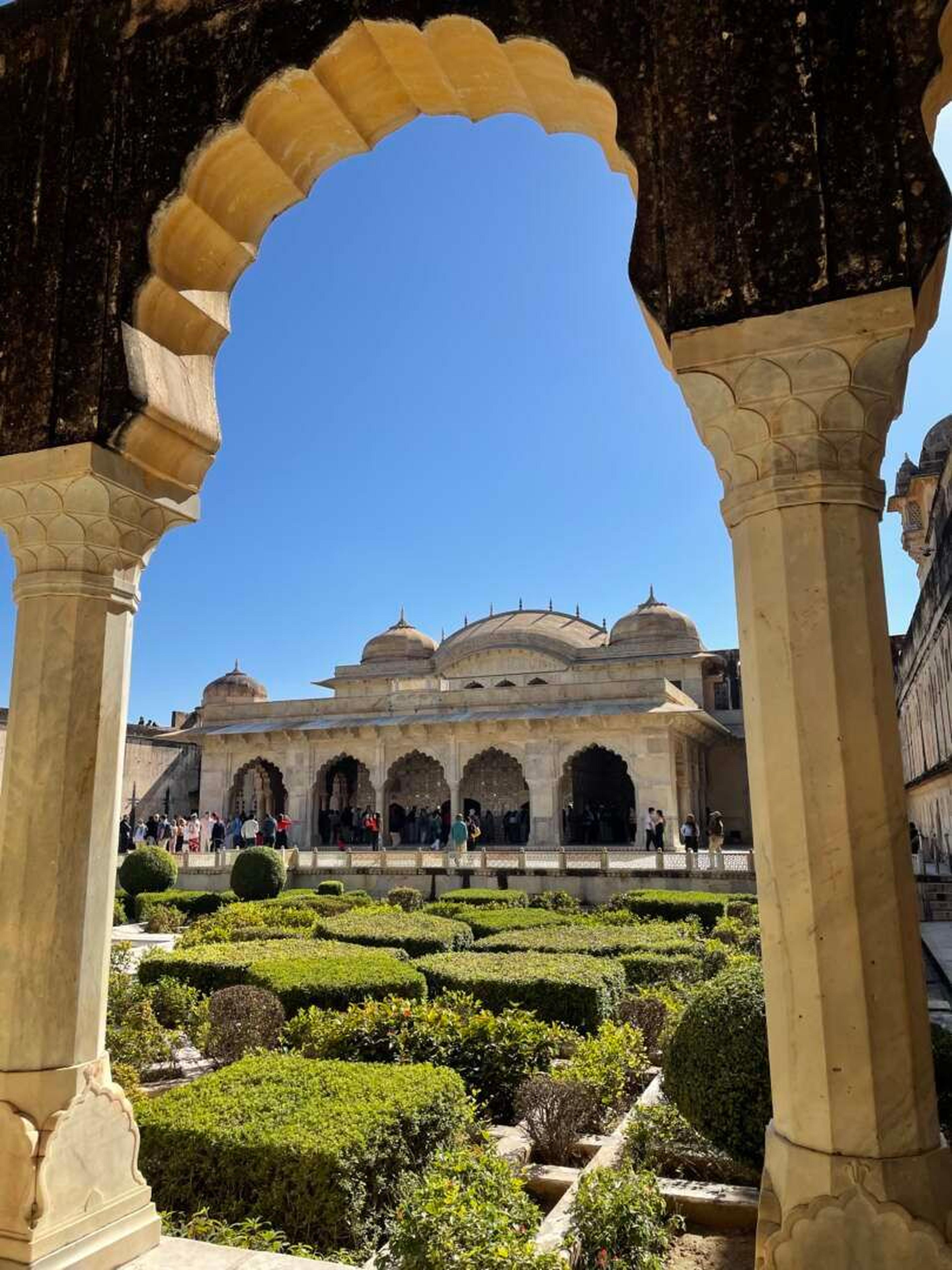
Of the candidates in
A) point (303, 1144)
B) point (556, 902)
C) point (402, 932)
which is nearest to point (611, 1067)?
point (303, 1144)

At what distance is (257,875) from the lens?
583 inches

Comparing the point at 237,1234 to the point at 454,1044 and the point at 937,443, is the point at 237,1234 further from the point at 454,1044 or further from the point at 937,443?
the point at 937,443

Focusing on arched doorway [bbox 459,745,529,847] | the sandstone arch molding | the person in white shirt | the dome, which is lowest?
the person in white shirt

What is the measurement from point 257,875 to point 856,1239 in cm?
1383

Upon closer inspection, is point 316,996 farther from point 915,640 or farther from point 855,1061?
point 915,640

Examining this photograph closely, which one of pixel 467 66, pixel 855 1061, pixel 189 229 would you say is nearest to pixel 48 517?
pixel 189 229

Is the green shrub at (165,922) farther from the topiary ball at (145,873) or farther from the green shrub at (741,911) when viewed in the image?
the green shrub at (741,911)

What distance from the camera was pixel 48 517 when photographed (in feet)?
10.1

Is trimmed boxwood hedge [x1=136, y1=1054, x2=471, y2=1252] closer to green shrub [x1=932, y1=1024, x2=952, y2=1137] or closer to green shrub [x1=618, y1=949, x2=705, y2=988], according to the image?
green shrub [x1=932, y1=1024, x2=952, y2=1137]

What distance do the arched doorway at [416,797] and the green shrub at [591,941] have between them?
17205 mm

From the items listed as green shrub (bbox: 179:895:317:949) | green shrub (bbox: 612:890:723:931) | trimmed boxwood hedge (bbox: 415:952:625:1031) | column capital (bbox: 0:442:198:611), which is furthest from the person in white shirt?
column capital (bbox: 0:442:198:611)

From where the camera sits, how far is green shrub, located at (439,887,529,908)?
513 inches

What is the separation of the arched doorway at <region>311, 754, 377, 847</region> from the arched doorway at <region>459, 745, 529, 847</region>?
2.88 metres

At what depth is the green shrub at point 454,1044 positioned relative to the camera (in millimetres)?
4992
